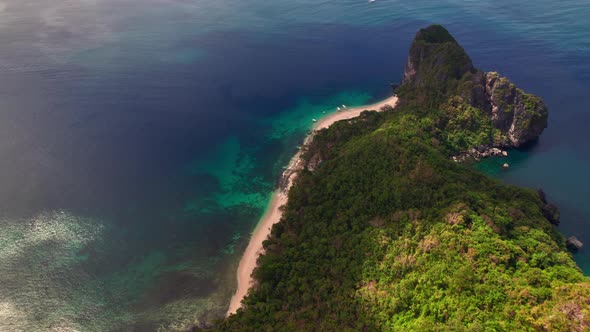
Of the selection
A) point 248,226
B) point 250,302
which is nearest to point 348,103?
point 248,226

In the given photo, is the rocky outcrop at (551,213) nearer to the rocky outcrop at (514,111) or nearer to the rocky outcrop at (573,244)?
the rocky outcrop at (573,244)

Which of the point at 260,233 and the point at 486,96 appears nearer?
the point at 260,233

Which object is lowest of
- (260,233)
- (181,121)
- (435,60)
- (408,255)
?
(260,233)

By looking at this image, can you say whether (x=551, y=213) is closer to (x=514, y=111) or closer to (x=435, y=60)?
(x=514, y=111)

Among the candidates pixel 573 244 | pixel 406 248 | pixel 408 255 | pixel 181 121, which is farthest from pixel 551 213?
pixel 181 121

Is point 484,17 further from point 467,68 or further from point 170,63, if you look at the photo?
point 170,63

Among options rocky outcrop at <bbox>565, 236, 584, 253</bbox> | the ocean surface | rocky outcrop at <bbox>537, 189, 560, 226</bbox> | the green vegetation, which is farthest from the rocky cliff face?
rocky outcrop at <bbox>565, 236, 584, 253</bbox>

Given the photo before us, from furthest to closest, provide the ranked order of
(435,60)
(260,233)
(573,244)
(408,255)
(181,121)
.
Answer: (181,121)
(435,60)
(260,233)
(573,244)
(408,255)
